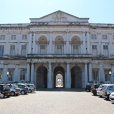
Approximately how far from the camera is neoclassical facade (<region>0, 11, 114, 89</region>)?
4238 cm

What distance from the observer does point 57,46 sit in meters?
43.6

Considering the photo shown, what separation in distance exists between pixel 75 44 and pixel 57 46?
496 centimetres

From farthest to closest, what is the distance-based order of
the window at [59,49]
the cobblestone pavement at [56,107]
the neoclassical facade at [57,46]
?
1. the window at [59,49]
2. the neoclassical facade at [57,46]
3. the cobblestone pavement at [56,107]

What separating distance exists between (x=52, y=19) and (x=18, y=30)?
1028cm

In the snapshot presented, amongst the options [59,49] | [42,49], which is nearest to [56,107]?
[59,49]

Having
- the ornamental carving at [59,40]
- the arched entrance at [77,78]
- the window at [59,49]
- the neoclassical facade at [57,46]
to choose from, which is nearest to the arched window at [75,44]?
the neoclassical facade at [57,46]

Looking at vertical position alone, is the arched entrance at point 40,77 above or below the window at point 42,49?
below

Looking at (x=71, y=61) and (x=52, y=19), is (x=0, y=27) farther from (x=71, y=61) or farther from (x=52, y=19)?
(x=71, y=61)

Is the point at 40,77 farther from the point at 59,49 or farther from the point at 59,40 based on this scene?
the point at 59,40

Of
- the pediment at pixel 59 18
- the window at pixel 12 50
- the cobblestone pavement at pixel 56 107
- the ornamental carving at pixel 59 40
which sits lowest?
the cobblestone pavement at pixel 56 107

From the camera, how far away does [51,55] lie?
40719mm

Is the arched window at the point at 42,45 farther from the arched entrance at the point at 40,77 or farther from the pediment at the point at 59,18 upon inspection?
the pediment at the point at 59,18

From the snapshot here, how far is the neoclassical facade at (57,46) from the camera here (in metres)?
42.4

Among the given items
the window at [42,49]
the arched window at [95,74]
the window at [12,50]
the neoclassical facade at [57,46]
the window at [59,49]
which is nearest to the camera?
the neoclassical facade at [57,46]
